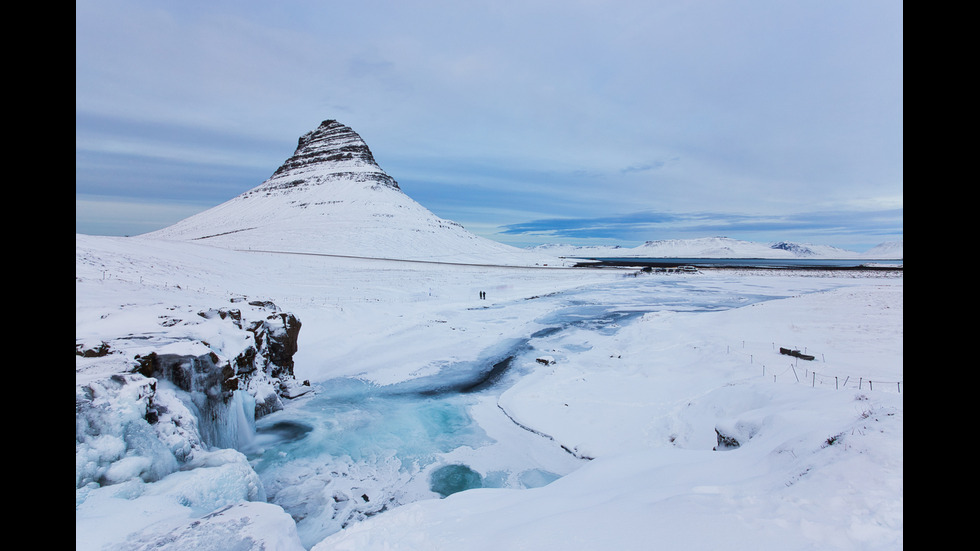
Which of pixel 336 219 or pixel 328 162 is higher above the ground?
pixel 328 162

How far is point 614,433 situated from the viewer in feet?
31.7

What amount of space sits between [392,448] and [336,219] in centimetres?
9245

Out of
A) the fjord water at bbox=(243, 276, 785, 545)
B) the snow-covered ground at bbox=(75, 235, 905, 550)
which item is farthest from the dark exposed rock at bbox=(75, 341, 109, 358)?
the fjord water at bbox=(243, 276, 785, 545)

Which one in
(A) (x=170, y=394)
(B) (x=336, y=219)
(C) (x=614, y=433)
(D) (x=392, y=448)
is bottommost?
(D) (x=392, y=448)

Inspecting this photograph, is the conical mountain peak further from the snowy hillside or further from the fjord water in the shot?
the fjord water

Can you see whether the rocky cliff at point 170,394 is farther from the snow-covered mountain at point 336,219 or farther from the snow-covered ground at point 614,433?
the snow-covered mountain at point 336,219

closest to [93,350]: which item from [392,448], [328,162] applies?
[392,448]

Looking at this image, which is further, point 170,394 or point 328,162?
point 328,162

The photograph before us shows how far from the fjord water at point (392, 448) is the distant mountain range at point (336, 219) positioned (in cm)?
6125

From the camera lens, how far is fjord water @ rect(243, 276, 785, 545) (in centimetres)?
796

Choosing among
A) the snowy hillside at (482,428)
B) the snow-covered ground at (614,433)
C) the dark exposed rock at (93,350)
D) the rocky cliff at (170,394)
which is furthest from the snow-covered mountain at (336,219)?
the dark exposed rock at (93,350)

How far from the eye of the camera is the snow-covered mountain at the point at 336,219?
78.3 metres

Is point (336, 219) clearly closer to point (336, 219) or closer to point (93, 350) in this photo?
point (336, 219)
